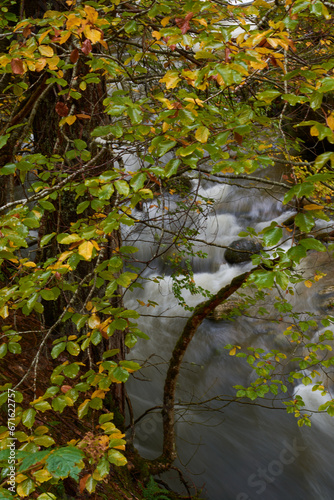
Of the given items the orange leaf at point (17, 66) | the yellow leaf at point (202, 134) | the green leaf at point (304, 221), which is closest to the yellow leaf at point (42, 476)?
the green leaf at point (304, 221)

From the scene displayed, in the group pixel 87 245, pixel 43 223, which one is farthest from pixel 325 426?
pixel 87 245

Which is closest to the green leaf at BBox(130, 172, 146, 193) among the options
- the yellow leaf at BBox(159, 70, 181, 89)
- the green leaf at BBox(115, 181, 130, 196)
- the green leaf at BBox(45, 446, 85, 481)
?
the green leaf at BBox(115, 181, 130, 196)

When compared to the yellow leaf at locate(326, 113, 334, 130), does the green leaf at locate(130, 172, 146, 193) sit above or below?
below

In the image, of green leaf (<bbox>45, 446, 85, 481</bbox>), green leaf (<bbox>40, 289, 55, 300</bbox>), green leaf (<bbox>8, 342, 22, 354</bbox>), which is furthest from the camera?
green leaf (<bbox>8, 342, 22, 354</bbox>)

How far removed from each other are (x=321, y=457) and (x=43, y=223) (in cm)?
434

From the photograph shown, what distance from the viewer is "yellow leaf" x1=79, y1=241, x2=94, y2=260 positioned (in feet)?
4.42

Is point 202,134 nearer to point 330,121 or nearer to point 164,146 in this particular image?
point 164,146

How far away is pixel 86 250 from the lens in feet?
4.49

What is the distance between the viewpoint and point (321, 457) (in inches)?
174

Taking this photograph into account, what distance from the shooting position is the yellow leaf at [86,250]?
135 centimetres

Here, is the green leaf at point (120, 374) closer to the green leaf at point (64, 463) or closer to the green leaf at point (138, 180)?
the green leaf at point (64, 463)

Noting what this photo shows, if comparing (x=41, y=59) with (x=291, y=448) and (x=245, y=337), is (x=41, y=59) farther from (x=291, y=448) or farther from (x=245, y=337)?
(x=245, y=337)

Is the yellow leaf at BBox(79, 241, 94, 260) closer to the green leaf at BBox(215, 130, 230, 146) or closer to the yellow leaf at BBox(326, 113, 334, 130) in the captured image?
the green leaf at BBox(215, 130, 230, 146)

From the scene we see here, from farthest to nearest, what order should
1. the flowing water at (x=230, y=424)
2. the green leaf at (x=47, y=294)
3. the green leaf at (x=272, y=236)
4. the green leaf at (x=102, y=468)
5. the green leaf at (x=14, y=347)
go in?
1. the flowing water at (x=230, y=424)
2. the green leaf at (x=14, y=347)
3. the green leaf at (x=47, y=294)
4. the green leaf at (x=102, y=468)
5. the green leaf at (x=272, y=236)
